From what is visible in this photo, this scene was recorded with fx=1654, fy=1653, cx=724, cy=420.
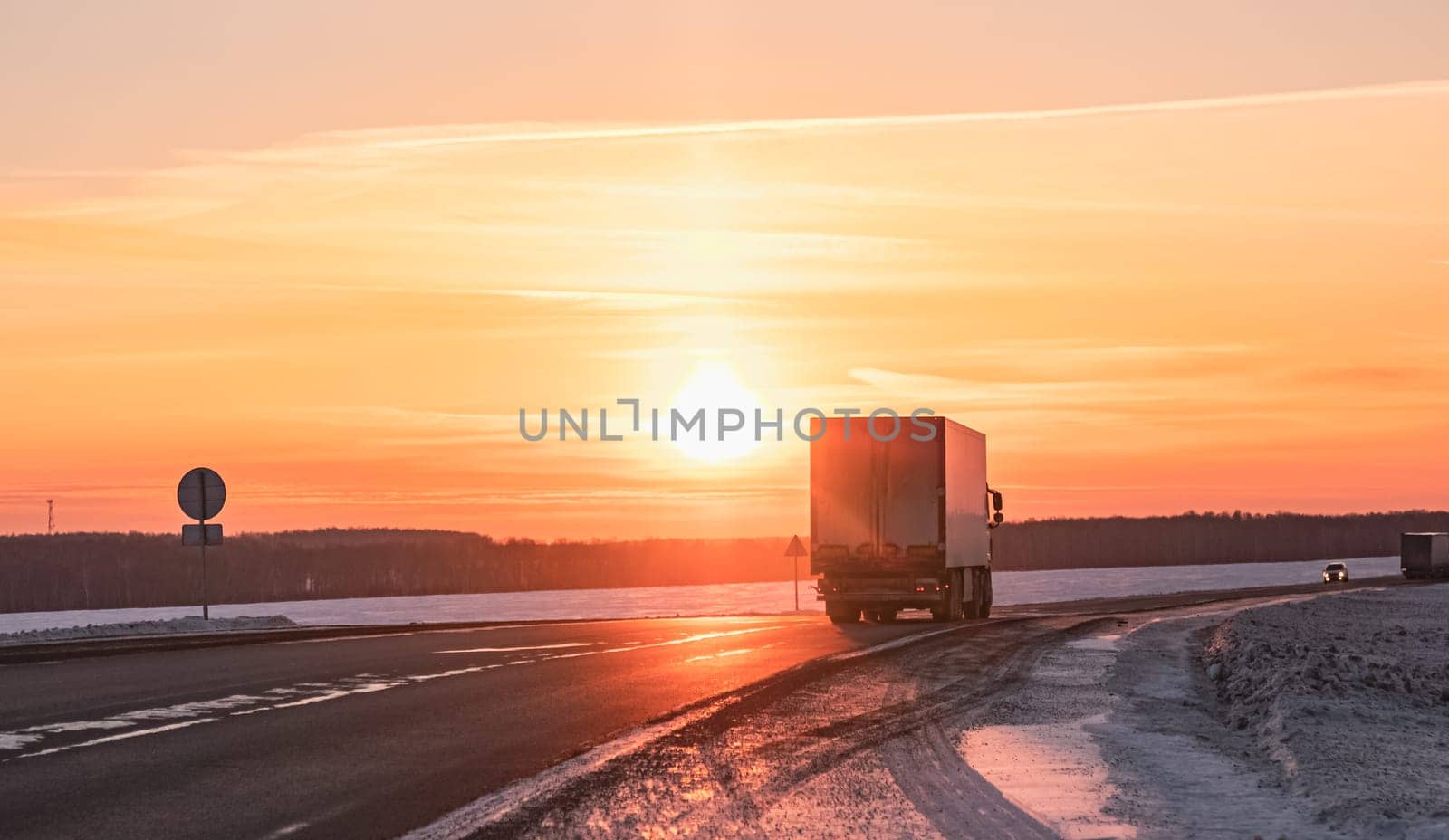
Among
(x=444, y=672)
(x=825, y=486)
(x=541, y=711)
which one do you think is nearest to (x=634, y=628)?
(x=825, y=486)

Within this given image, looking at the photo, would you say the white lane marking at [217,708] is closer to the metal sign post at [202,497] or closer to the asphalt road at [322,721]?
the asphalt road at [322,721]

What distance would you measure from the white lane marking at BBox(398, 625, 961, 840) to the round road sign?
20.1 m

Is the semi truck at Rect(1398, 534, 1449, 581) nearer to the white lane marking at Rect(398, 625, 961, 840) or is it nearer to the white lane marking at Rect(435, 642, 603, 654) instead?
the white lane marking at Rect(435, 642, 603, 654)

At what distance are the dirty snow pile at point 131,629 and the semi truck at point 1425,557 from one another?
80.0 meters

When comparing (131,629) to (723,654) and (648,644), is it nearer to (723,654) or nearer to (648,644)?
(648,644)

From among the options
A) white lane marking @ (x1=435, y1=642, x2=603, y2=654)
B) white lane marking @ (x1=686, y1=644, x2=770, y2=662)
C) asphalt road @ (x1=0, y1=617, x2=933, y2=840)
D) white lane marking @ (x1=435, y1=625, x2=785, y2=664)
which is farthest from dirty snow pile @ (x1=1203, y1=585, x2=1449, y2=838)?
white lane marking @ (x1=435, y1=642, x2=603, y2=654)

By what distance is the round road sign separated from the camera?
1330 inches

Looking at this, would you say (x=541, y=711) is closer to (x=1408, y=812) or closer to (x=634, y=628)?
(x=1408, y=812)

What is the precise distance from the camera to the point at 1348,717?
51.0ft

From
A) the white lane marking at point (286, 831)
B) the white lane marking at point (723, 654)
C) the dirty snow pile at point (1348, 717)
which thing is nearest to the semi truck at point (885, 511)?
the dirty snow pile at point (1348, 717)

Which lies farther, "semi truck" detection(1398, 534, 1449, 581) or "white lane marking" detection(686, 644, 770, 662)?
"semi truck" detection(1398, 534, 1449, 581)

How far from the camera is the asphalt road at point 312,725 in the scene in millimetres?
10000

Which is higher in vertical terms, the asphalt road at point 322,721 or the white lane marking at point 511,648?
the asphalt road at point 322,721

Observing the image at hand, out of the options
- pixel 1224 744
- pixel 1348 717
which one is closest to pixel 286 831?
pixel 1224 744
